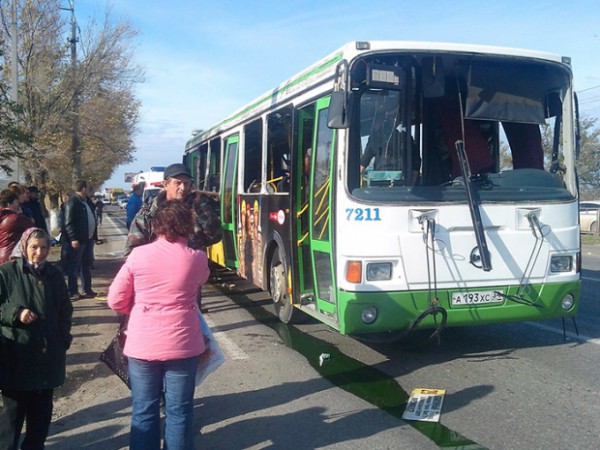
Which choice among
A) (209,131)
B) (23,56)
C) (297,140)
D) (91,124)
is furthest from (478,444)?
(91,124)

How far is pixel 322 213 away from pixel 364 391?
6.14ft

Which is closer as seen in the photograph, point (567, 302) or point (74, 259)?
point (567, 302)

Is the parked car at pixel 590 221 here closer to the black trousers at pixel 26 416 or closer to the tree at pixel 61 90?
the tree at pixel 61 90

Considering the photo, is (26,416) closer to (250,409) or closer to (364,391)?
(250,409)

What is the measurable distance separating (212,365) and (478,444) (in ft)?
6.51

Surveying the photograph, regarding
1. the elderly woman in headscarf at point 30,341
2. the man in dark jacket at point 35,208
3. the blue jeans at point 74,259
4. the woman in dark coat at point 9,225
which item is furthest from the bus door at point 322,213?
the man in dark jacket at point 35,208

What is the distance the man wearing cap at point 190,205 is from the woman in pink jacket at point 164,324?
0.65 metres

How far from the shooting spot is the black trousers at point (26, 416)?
4.02 meters

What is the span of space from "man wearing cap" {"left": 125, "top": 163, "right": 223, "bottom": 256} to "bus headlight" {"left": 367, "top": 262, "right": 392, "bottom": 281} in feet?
5.37

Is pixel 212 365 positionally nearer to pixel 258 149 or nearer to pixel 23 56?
pixel 258 149

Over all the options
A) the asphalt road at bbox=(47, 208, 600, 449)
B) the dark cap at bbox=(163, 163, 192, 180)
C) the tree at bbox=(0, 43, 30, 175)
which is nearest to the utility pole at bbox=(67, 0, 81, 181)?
the tree at bbox=(0, 43, 30, 175)

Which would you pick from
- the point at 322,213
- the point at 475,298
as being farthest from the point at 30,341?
the point at 475,298

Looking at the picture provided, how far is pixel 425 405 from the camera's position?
17.5 feet

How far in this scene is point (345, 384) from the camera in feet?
19.5
